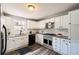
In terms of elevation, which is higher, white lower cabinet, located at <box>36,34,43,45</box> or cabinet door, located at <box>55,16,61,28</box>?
cabinet door, located at <box>55,16,61,28</box>

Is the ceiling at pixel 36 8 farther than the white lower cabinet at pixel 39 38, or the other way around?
the white lower cabinet at pixel 39 38

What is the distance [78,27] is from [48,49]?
61 cm

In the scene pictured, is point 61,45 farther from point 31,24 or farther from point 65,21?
point 31,24

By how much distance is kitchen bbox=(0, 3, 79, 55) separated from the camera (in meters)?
1.43

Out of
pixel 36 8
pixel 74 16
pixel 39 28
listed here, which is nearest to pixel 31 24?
pixel 39 28

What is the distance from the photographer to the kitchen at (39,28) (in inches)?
56.2

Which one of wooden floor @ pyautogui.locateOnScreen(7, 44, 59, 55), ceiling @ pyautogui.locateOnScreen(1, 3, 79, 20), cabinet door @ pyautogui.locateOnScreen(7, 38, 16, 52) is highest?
ceiling @ pyautogui.locateOnScreen(1, 3, 79, 20)

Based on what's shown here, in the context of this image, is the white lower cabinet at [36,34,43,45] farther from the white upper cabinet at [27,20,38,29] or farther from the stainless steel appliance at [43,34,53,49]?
the white upper cabinet at [27,20,38,29]

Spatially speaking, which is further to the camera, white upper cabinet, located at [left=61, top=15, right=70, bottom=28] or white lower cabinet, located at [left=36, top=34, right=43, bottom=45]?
white lower cabinet, located at [left=36, top=34, right=43, bottom=45]

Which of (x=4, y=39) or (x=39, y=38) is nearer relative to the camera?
(x=4, y=39)

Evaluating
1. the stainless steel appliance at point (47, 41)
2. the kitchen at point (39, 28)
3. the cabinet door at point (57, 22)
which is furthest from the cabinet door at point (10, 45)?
the cabinet door at point (57, 22)

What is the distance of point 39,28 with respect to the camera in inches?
60.4

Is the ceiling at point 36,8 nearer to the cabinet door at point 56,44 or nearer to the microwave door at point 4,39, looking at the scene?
the microwave door at point 4,39

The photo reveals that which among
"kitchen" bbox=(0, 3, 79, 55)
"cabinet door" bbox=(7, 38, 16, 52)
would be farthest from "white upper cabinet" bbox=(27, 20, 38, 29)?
"cabinet door" bbox=(7, 38, 16, 52)
